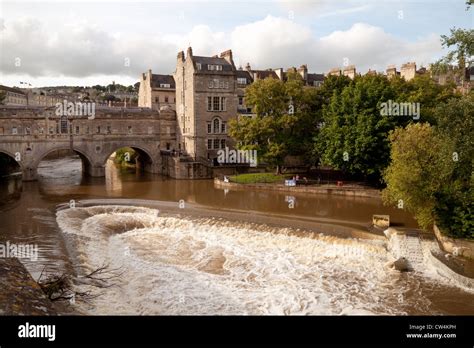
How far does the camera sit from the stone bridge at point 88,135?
150 feet

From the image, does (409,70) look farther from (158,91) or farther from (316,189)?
(158,91)

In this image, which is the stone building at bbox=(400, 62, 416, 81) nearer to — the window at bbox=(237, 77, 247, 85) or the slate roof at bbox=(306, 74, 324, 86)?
the slate roof at bbox=(306, 74, 324, 86)

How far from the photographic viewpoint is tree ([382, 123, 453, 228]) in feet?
78.6

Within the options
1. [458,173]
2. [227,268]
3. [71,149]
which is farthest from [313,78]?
[227,268]

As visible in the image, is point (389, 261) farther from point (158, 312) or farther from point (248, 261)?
point (158, 312)

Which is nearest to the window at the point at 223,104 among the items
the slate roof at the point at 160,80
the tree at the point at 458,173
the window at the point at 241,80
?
the window at the point at 241,80

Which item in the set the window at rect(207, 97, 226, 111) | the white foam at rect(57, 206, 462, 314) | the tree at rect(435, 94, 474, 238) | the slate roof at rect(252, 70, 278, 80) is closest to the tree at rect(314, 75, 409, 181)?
the tree at rect(435, 94, 474, 238)

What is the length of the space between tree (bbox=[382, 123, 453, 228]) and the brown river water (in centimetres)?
272

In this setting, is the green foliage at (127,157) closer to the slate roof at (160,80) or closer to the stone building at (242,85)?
the slate roof at (160,80)

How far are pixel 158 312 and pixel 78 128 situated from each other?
36.9 metres

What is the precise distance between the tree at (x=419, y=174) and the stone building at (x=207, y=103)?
2964 centimetres

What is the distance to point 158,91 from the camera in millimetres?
69750
